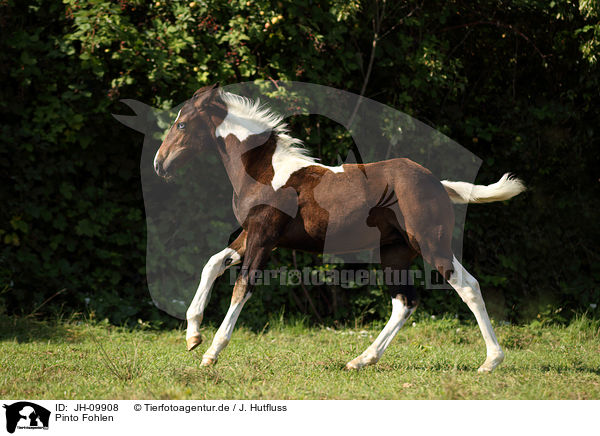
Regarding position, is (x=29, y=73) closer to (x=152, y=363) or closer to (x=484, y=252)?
(x=152, y=363)

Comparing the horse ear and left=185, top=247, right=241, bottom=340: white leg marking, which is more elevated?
the horse ear

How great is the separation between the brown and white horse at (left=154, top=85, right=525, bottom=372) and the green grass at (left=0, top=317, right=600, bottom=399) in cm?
34

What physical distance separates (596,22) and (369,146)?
9.83ft

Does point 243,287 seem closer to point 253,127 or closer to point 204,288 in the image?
point 204,288

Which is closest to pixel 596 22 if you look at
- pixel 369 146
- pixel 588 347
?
pixel 369 146

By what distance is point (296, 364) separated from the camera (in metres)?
4.95

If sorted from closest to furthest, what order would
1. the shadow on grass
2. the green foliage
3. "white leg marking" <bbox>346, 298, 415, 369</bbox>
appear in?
"white leg marking" <bbox>346, 298, 415, 369</bbox>
the shadow on grass
the green foliage

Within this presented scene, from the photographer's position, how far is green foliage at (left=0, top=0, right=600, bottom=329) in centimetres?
696

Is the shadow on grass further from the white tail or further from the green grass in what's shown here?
the white tail

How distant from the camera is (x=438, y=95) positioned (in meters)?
8.00

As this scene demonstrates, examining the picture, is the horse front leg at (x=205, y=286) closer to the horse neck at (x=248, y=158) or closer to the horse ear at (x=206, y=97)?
the horse neck at (x=248, y=158)

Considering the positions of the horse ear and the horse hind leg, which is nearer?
the horse hind leg

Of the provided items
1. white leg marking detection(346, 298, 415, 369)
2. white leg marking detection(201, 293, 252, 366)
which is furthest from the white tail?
white leg marking detection(201, 293, 252, 366)
